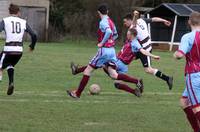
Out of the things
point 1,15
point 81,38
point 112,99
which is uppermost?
point 112,99

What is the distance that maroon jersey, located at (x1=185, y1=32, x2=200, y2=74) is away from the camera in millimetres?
8625

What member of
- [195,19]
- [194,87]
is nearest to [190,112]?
[194,87]

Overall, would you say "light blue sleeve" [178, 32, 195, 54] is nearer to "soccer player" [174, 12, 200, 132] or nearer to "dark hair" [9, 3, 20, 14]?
"soccer player" [174, 12, 200, 132]

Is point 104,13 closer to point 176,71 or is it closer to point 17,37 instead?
point 17,37

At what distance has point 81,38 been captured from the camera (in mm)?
54094

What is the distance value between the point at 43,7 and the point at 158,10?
8.79 meters

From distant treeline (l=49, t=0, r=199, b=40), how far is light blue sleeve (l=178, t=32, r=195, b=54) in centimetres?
4121

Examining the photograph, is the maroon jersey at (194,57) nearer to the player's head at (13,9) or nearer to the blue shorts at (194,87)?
the blue shorts at (194,87)

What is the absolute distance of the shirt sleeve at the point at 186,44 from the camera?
843 cm

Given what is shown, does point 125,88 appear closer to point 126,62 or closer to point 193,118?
point 126,62

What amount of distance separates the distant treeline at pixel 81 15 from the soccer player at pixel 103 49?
35.8m

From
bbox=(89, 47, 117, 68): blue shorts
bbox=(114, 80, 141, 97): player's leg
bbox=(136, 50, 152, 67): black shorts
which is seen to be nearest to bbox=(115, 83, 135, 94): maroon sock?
bbox=(114, 80, 141, 97): player's leg

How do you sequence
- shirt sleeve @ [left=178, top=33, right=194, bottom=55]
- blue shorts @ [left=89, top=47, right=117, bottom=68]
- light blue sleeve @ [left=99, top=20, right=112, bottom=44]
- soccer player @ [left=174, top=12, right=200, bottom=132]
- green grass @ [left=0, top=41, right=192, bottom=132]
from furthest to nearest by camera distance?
1. blue shorts @ [left=89, top=47, right=117, bottom=68]
2. light blue sleeve @ [left=99, top=20, right=112, bottom=44]
3. green grass @ [left=0, top=41, right=192, bottom=132]
4. soccer player @ [left=174, top=12, right=200, bottom=132]
5. shirt sleeve @ [left=178, top=33, right=194, bottom=55]

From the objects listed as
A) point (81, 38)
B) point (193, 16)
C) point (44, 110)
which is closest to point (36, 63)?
point (44, 110)
